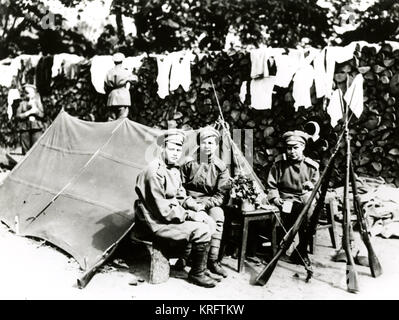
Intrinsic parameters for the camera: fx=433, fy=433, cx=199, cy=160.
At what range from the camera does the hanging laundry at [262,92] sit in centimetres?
714

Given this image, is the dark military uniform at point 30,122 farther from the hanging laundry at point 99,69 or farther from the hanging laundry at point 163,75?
the hanging laundry at point 163,75

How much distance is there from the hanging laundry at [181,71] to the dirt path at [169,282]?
397cm

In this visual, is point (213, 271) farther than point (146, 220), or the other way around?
point (213, 271)

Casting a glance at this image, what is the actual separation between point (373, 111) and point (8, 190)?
5.62m

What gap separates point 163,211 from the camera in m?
4.03

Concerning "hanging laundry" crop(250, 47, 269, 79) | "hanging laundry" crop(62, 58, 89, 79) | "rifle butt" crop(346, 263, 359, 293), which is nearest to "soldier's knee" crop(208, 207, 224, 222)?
"rifle butt" crop(346, 263, 359, 293)

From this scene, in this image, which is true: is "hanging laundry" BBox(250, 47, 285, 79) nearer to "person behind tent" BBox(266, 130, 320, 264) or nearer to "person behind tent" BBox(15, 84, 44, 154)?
"person behind tent" BBox(266, 130, 320, 264)


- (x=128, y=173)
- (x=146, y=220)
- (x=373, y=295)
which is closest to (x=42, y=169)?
(x=128, y=173)

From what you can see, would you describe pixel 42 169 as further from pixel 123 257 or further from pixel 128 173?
pixel 123 257

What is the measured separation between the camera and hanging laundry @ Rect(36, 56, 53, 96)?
1050 centimetres

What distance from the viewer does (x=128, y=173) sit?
211 inches

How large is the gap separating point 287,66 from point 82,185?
3680 mm

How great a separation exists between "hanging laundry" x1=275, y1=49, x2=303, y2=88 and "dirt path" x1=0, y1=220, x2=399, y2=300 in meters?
3.07

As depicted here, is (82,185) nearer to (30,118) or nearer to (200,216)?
(200,216)
